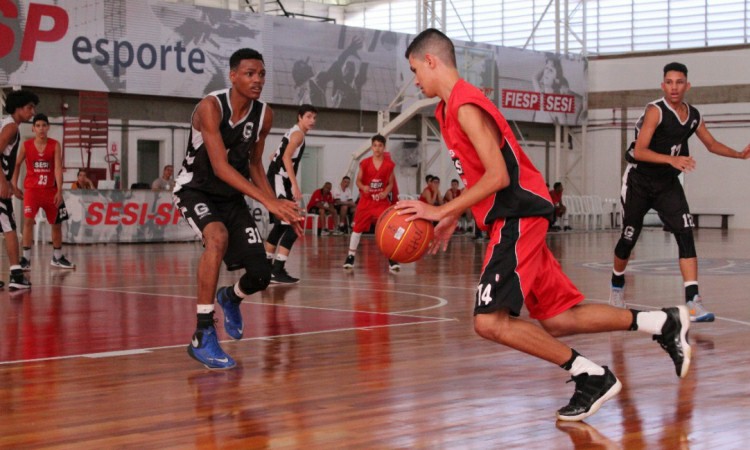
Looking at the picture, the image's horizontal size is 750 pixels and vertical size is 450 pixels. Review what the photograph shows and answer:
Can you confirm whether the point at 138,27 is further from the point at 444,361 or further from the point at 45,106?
the point at 444,361

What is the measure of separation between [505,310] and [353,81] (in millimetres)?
23706

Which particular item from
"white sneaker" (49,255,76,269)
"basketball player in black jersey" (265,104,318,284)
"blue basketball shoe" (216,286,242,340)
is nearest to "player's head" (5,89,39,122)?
"basketball player in black jersey" (265,104,318,284)

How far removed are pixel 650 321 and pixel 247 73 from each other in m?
2.72

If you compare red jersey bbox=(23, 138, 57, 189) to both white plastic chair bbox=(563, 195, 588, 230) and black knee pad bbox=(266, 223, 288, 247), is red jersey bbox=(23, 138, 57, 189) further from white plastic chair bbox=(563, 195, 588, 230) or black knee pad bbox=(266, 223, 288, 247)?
white plastic chair bbox=(563, 195, 588, 230)

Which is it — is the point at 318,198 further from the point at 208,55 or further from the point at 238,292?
the point at 238,292

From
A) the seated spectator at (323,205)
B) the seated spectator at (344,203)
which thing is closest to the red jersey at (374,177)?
the seated spectator at (323,205)

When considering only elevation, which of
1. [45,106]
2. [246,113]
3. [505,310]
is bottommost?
[505,310]

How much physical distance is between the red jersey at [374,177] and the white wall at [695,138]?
20.4m

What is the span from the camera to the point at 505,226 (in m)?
4.76

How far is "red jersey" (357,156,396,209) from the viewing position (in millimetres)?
14695

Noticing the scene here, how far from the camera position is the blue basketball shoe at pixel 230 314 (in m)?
7.06

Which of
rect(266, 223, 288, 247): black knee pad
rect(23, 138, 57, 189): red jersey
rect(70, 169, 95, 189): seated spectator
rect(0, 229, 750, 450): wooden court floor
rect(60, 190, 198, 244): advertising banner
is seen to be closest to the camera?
rect(0, 229, 750, 450): wooden court floor

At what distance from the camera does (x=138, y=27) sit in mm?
23422

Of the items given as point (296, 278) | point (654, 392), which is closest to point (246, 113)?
point (654, 392)
